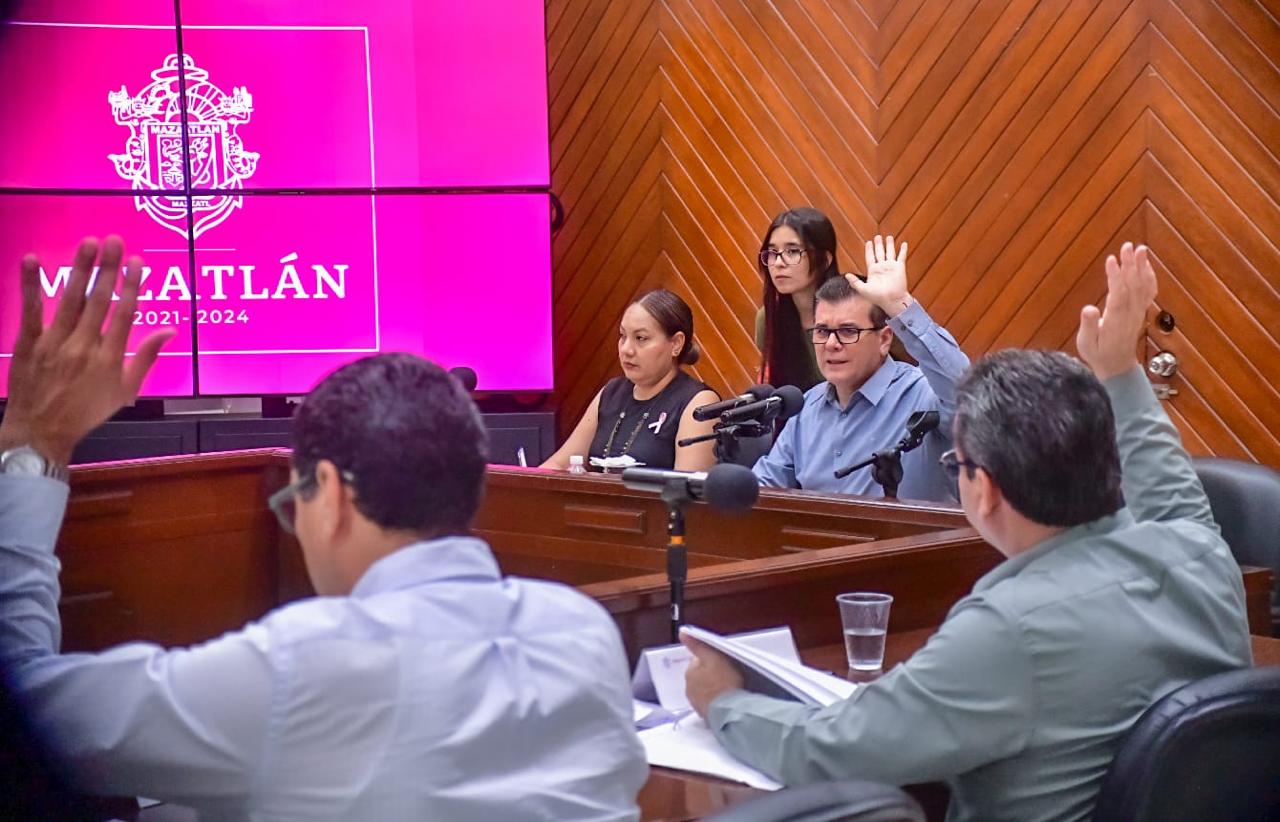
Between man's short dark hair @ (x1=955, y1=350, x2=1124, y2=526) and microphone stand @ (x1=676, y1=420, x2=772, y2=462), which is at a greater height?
man's short dark hair @ (x1=955, y1=350, x2=1124, y2=526)

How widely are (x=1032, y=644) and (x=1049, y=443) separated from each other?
25cm

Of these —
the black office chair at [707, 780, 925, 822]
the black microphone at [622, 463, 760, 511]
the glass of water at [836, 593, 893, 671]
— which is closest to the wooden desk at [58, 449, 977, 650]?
the glass of water at [836, 593, 893, 671]

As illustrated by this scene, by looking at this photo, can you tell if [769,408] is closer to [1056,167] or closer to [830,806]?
[830,806]

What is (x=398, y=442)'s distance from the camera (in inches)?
50.6

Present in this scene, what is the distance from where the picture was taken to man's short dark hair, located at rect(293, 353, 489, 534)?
129cm

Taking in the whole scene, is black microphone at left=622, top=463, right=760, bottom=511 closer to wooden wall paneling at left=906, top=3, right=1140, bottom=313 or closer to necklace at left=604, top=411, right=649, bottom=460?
necklace at left=604, top=411, right=649, bottom=460

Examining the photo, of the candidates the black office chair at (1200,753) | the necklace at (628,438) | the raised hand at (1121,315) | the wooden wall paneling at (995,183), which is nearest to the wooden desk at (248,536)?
the necklace at (628,438)

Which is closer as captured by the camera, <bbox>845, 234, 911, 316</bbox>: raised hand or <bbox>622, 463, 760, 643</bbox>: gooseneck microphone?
<bbox>622, 463, 760, 643</bbox>: gooseneck microphone

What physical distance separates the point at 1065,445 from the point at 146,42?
15.3 feet

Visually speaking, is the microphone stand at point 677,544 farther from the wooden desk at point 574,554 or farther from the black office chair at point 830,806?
the black office chair at point 830,806

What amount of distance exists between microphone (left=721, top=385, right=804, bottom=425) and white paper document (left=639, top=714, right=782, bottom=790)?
1346mm

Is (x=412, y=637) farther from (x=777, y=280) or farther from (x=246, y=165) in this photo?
(x=246, y=165)

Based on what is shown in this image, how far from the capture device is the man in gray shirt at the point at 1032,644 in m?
1.65

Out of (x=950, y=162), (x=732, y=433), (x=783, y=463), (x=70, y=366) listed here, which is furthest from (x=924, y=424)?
(x=950, y=162)
